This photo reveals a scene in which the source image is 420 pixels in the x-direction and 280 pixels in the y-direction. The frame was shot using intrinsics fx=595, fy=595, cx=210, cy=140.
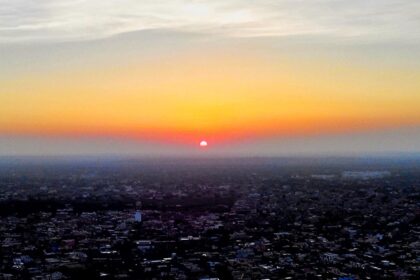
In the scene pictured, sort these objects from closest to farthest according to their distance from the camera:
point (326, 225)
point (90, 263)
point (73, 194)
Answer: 1. point (90, 263)
2. point (326, 225)
3. point (73, 194)

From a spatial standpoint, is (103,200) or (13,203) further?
(103,200)

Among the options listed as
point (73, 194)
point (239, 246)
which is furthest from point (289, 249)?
point (73, 194)

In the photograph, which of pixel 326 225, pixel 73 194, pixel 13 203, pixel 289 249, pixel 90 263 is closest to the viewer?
pixel 90 263

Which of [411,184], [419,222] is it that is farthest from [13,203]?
[411,184]

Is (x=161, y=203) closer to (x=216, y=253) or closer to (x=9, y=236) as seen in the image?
(x=9, y=236)

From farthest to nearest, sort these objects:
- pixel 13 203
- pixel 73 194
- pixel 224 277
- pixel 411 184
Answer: pixel 411 184, pixel 73 194, pixel 13 203, pixel 224 277

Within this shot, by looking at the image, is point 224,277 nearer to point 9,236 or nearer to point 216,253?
point 216,253
